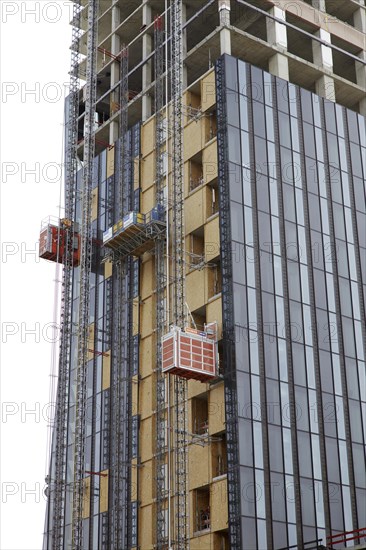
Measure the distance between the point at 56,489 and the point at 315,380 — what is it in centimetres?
2700

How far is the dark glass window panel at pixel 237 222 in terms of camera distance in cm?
8038

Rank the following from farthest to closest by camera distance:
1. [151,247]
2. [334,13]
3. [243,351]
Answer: [334,13]
[151,247]
[243,351]

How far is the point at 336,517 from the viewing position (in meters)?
76.8

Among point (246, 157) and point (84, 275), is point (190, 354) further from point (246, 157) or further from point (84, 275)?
point (84, 275)

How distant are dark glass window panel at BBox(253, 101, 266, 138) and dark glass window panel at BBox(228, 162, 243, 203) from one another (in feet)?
15.9

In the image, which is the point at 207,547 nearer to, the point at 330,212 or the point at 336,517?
the point at 336,517

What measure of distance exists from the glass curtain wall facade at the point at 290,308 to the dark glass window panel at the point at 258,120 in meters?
0.11

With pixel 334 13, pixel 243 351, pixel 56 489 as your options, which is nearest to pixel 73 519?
pixel 56 489

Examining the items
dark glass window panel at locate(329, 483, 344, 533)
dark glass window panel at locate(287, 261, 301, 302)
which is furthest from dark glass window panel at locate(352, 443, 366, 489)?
dark glass window panel at locate(287, 261, 301, 302)

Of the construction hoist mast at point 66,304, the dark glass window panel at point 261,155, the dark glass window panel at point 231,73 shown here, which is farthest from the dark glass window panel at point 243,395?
the dark glass window panel at point 231,73

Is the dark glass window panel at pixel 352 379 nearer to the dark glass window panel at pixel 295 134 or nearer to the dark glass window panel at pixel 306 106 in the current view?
the dark glass window panel at pixel 295 134

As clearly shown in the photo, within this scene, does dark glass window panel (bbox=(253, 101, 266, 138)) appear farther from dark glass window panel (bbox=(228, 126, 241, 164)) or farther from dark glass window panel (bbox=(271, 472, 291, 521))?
dark glass window panel (bbox=(271, 472, 291, 521))

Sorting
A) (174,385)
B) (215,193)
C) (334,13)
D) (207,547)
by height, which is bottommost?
(207,547)

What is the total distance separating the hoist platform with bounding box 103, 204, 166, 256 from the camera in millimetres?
87000
